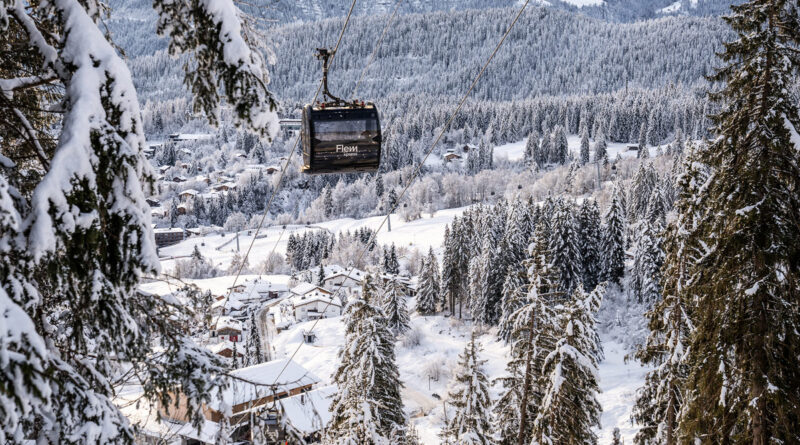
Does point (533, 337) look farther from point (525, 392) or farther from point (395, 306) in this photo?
point (395, 306)

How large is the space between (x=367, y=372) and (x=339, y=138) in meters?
8.74

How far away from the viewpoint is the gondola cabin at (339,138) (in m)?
9.72

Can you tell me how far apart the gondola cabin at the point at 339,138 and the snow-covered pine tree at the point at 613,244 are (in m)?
44.3

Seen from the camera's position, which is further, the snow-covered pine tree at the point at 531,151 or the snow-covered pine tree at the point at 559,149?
the snow-covered pine tree at the point at 559,149

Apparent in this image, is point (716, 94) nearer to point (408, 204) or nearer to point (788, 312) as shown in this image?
point (788, 312)

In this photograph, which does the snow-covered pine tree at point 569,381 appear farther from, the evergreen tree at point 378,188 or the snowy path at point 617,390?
the evergreen tree at point 378,188

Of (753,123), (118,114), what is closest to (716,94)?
(753,123)

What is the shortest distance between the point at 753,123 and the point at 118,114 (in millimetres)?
8598

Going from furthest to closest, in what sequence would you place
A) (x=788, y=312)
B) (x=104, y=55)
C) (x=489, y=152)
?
1. (x=489, y=152)
2. (x=788, y=312)
3. (x=104, y=55)

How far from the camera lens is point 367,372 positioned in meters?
16.2

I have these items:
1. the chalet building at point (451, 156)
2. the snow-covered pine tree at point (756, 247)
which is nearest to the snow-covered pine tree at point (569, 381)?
the snow-covered pine tree at point (756, 247)

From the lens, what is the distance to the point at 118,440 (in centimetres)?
356

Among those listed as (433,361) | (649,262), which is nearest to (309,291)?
(433,361)

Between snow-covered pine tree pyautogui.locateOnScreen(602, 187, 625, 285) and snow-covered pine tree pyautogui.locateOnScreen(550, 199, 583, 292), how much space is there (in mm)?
4571
